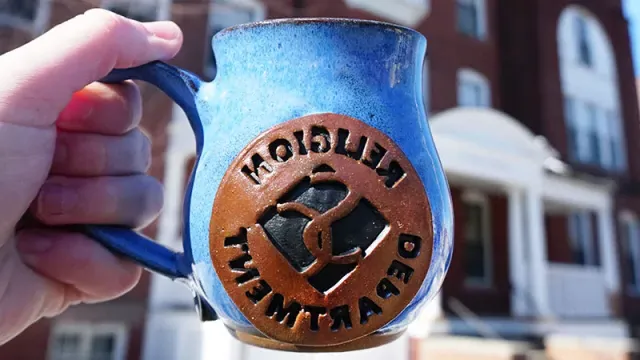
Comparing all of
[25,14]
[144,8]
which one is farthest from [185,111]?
[144,8]

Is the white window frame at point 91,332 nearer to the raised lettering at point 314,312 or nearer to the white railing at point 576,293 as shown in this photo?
the raised lettering at point 314,312

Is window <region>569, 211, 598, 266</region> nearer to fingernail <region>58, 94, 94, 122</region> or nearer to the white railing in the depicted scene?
the white railing

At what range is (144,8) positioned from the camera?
6.78m

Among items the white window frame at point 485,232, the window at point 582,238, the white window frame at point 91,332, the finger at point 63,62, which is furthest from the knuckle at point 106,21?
the window at point 582,238

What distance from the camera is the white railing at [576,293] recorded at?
9805 mm

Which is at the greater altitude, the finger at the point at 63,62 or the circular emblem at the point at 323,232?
the finger at the point at 63,62

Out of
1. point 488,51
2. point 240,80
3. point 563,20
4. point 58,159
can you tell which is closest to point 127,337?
point 58,159

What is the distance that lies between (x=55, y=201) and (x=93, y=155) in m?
0.17

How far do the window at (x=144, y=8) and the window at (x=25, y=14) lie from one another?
0.76 metres

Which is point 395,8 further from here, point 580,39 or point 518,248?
point 580,39

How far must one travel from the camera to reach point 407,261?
86 centimetres

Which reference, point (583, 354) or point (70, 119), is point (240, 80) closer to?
point (70, 119)

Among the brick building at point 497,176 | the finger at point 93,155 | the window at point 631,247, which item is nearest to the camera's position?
the finger at point 93,155

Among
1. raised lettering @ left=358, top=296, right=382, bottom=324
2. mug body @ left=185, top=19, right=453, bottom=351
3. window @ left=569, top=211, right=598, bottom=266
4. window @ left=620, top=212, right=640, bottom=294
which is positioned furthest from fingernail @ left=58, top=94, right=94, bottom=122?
window @ left=620, top=212, right=640, bottom=294
